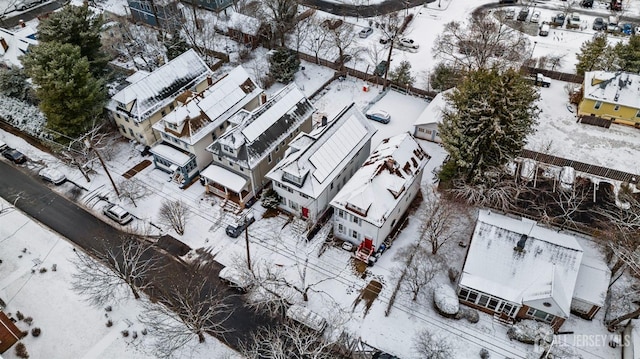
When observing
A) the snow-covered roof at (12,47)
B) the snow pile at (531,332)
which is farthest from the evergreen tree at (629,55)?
the snow-covered roof at (12,47)

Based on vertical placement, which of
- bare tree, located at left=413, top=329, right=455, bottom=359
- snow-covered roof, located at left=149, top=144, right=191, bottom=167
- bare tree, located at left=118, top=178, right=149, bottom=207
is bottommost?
bare tree, located at left=413, top=329, right=455, bottom=359

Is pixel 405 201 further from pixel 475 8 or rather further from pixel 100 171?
pixel 475 8

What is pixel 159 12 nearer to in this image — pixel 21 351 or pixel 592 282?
pixel 21 351

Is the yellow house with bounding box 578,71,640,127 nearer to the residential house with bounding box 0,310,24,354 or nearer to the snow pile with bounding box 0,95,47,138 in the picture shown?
the residential house with bounding box 0,310,24,354

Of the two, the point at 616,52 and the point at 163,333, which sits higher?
the point at 616,52

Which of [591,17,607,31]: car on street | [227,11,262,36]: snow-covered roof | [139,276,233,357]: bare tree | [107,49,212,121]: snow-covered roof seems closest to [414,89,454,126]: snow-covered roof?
[107,49,212,121]: snow-covered roof

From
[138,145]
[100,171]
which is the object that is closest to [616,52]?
[138,145]

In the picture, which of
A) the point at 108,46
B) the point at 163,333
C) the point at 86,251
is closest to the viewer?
the point at 163,333

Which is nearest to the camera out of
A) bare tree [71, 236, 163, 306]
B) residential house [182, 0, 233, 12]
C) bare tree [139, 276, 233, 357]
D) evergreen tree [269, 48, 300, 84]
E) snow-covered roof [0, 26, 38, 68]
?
A: bare tree [139, 276, 233, 357]
